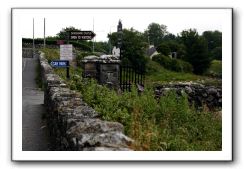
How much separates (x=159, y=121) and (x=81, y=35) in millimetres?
2689

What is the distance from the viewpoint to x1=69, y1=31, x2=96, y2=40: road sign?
8.66 metres

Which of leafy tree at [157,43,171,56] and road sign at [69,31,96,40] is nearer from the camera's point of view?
road sign at [69,31,96,40]

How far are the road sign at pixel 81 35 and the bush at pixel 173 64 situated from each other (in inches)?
1100

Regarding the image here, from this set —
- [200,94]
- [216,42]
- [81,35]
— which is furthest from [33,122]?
[200,94]

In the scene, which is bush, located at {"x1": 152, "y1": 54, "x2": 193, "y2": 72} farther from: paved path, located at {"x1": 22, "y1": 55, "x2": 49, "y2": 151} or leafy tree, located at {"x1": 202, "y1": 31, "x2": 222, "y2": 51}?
paved path, located at {"x1": 22, "y1": 55, "x2": 49, "y2": 151}

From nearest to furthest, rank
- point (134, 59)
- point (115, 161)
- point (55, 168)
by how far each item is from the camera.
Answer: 1. point (115, 161)
2. point (55, 168)
3. point (134, 59)

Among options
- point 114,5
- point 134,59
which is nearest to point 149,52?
point 134,59

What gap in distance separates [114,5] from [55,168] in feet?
6.43

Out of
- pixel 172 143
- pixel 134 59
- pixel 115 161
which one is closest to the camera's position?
pixel 115 161

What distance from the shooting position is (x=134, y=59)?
27953mm

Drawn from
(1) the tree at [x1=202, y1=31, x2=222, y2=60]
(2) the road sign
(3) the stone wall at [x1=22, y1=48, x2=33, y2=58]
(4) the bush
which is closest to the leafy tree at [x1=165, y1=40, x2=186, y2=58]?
(4) the bush

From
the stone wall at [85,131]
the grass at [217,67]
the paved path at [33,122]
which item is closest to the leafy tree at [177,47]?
the grass at [217,67]

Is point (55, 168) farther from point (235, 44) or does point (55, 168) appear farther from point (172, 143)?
point (235, 44)

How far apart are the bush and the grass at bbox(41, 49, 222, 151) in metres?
29.0
